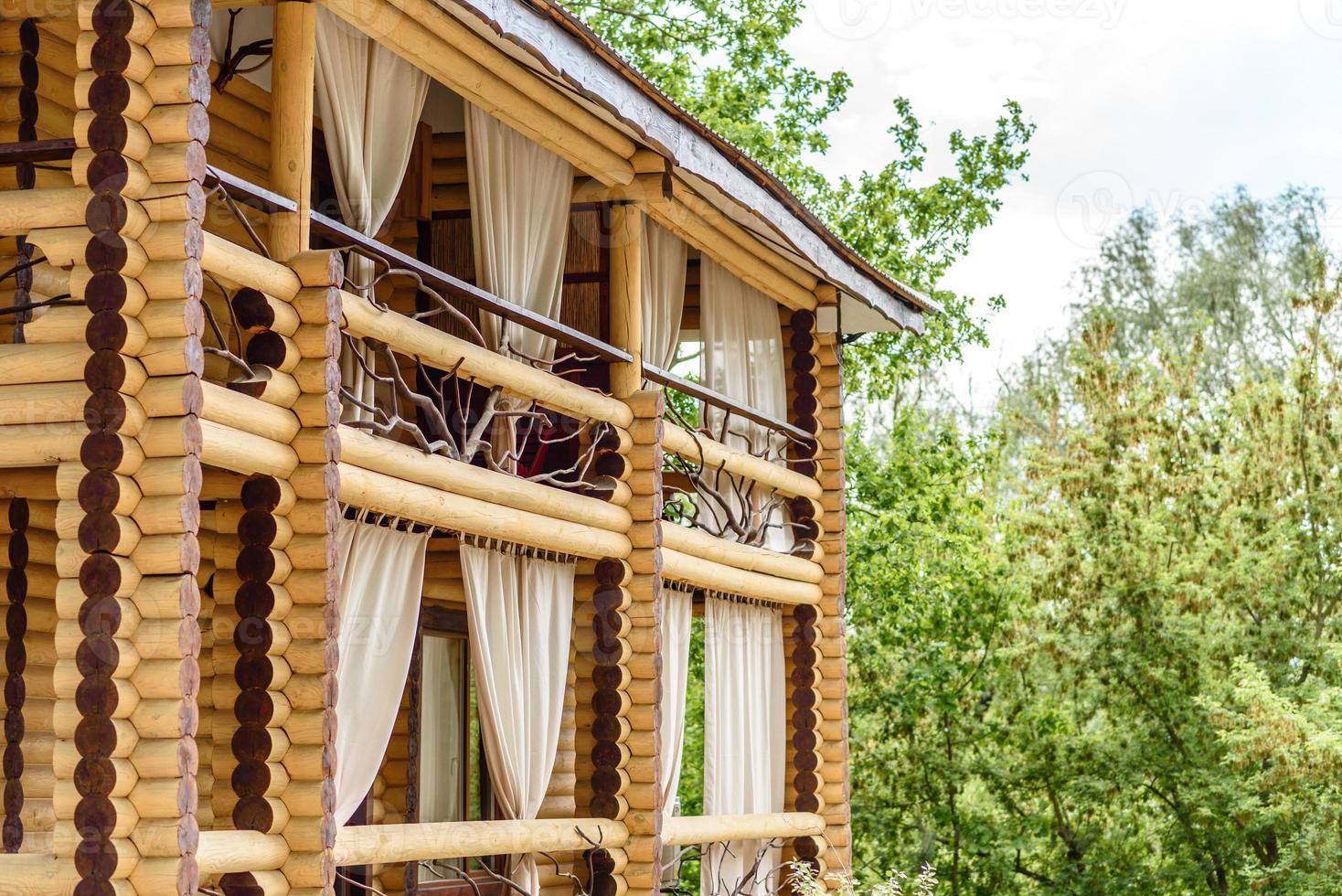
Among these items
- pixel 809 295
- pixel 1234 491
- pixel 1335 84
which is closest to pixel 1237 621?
pixel 1234 491

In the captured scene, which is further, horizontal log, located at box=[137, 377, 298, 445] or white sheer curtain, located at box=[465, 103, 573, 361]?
white sheer curtain, located at box=[465, 103, 573, 361]

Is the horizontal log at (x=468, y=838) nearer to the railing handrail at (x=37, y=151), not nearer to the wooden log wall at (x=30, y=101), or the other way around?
the wooden log wall at (x=30, y=101)

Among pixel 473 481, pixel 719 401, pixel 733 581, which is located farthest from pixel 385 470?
pixel 733 581

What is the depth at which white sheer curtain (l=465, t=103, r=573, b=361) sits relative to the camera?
400 inches

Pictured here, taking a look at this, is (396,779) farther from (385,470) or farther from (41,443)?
(41,443)

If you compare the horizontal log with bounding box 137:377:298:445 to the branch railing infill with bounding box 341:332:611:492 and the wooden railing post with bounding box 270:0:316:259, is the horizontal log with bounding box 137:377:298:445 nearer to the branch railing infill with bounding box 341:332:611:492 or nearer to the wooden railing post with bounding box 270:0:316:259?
the branch railing infill with bounding box 341:332:611:492

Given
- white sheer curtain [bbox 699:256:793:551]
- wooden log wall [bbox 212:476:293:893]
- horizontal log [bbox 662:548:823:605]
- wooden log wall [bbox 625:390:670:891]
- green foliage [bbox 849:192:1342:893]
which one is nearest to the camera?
wooden log wall [bbox 212:476:293:893]

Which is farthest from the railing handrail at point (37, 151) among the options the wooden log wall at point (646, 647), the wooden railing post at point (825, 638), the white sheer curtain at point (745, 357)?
the wooden railing post at point (825, 638)

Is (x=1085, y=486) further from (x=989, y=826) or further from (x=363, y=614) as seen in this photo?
(x=363, y=614)

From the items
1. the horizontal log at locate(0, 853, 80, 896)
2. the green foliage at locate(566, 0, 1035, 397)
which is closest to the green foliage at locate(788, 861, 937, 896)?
the horizontal log at locate(0, 853, 80, 896)

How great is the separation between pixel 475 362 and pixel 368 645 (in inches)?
70.3

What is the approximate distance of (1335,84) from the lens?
44062 millimetres

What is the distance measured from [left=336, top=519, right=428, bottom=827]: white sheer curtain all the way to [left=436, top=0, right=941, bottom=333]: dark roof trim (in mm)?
2756

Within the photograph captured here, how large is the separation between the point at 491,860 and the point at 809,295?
18.7 feet
